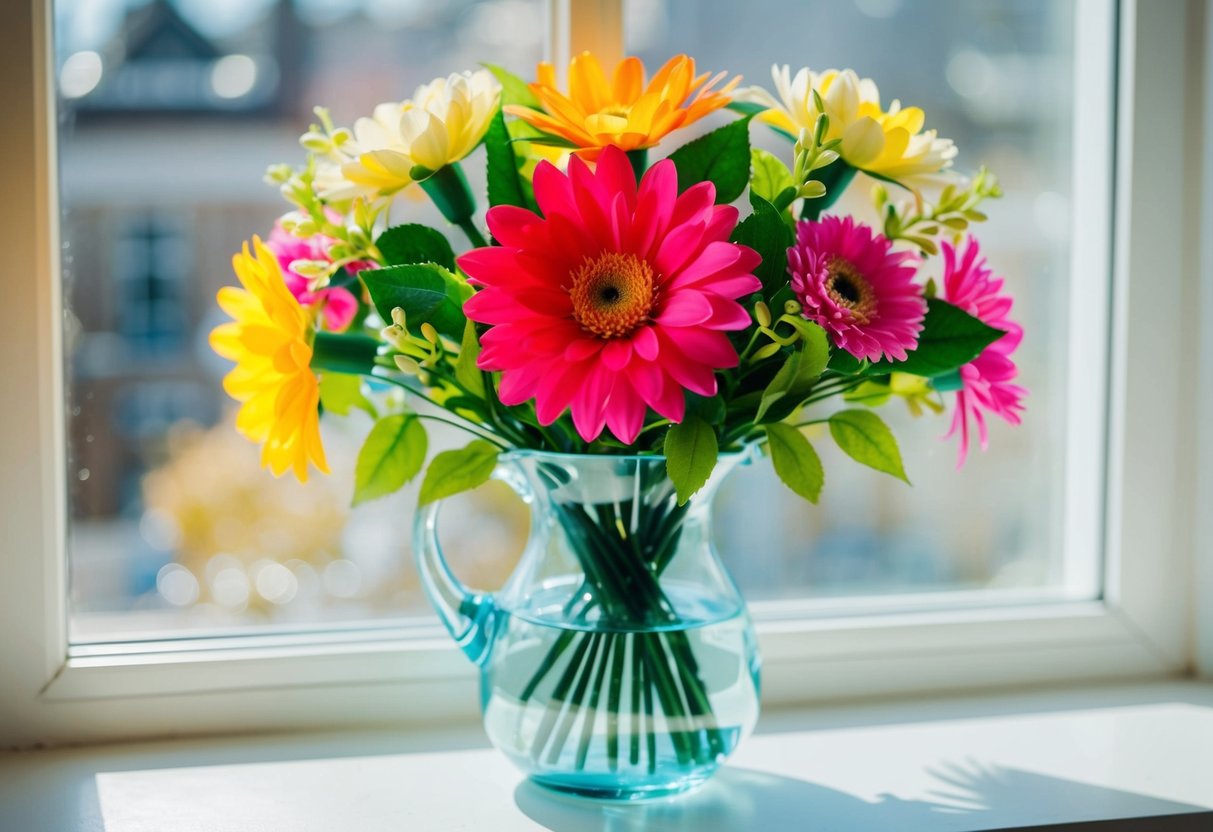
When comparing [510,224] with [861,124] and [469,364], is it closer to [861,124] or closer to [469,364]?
[469,364]

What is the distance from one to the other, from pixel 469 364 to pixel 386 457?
0.49ft

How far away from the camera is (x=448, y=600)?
776mm

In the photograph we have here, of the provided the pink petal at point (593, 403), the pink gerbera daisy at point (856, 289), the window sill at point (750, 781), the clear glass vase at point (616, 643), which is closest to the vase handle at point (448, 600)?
the clear glass vase at point (616, 643)

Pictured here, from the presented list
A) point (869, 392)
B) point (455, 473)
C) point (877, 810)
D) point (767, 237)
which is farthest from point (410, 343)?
point (877, 810)

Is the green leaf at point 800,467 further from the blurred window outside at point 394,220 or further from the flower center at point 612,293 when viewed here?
the blurred window outside at point 394,220

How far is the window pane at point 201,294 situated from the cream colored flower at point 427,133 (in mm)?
279

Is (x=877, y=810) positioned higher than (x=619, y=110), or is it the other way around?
(x=619, y=110)

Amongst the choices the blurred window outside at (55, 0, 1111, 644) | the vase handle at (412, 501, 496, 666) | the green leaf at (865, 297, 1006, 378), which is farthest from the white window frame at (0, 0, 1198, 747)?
the green leaf at (865, 297, 1006, 378)

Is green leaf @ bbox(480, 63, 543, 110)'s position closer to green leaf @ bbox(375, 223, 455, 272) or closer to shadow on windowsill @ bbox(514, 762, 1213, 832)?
green leaf @ bbox(375, 223, 455, 272)

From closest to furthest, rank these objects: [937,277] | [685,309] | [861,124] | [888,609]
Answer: [685,309]
[861,124]
[888,609]
[937,277]

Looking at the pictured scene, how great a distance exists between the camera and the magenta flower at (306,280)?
0.76m

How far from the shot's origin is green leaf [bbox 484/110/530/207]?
2.34 feet

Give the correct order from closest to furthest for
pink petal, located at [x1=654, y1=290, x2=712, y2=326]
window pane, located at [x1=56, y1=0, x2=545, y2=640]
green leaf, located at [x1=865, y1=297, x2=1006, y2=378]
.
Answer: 1. pink petal, located at [x1=654, y1=290, x2=712, y2=326]
2. green leaf, located at [x1=865, y1=297, x2=1006, y2=378]
3. window pane, located at [x1=56, y1=0, x2=545, y2=640]

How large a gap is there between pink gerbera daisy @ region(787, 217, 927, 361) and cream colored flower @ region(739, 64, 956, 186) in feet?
0.21
